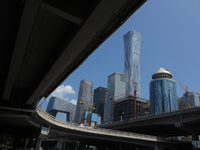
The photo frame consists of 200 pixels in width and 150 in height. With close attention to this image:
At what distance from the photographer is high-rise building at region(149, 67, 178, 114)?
556 ft

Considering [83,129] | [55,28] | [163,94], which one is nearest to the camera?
[55,28]

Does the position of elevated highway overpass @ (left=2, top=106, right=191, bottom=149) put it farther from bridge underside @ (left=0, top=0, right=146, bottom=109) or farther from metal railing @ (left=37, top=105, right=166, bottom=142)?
bridge underside @ (left=0, top=0, right=146, bottom=109)

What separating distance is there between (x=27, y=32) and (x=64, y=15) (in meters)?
2.30

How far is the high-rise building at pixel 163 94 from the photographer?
169375 millimetres

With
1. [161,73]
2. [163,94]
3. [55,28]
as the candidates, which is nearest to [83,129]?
[55,28]

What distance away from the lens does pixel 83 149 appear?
85.8 metres

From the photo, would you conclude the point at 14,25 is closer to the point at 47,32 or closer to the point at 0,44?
the point at 47,32

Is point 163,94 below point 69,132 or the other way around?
the other way around

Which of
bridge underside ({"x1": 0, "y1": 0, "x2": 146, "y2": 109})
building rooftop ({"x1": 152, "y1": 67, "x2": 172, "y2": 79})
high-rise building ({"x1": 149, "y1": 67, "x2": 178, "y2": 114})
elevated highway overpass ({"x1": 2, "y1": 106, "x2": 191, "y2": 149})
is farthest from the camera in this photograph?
building rooftop ({"x1": 152, "y1": 67, "x2": 172, "y2": 79})

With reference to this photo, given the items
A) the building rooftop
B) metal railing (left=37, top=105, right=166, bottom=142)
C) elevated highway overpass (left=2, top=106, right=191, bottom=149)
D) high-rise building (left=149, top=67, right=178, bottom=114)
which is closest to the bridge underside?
elevated highway overpass (left=2, top=106, right=191, bottom=149)

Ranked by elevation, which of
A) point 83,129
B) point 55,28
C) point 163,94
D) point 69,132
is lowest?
point 69,132

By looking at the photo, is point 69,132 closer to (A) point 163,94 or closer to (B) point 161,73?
(A) point 163,94

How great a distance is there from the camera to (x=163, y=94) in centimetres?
17162

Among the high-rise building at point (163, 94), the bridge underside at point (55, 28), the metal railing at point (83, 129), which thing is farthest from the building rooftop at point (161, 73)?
the bridge underside at point (55, 28)
